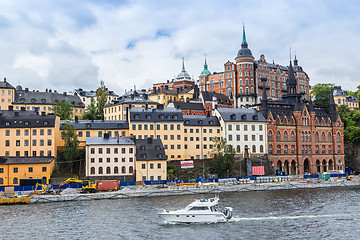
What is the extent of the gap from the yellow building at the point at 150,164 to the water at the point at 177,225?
1533 cm

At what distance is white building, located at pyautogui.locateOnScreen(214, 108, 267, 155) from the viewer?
367 feet

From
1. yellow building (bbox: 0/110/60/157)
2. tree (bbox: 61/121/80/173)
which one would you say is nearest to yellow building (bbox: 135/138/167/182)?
tree (bbox: 61/121/80/173)

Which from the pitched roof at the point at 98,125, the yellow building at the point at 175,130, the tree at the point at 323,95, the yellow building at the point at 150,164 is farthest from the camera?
the tree at the point at 323,95

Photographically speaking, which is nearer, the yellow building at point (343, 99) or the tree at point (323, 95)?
the tree at point (323, 95)

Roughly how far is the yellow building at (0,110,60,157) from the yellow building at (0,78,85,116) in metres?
40.8

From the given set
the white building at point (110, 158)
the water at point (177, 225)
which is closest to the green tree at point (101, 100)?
the white building at point (110, 158)

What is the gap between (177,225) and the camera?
54156mm

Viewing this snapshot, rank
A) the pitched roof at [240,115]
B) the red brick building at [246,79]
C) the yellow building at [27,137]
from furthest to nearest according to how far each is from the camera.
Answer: the red brick building at [246,79], the pitched roof at [240,115], the yellow building at [27,137]

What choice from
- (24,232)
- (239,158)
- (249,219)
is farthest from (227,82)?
(24,232)

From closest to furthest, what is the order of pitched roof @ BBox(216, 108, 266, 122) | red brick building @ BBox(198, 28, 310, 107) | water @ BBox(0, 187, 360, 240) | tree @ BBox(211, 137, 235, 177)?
water @ BBox(0, 187, 360, 240) < tree @ BBox(211, 137, 235, 177) < pitched roof @ BBox(216, 108, 266, 122) < red brick building @ BBox(198, 28, 310, 107)

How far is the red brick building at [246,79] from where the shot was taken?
16100cm

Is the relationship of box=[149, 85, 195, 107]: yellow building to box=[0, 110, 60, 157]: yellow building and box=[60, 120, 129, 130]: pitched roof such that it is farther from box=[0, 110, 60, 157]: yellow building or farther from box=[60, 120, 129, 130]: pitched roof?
box=[0, 110, 60, 157]: yellow building

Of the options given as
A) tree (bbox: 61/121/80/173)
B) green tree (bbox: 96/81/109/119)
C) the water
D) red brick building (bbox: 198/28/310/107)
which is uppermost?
red brick building (bbox: 198/28/310/107)

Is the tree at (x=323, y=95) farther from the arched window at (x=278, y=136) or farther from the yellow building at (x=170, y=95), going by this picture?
the yellow building at (x=170, y=95)
